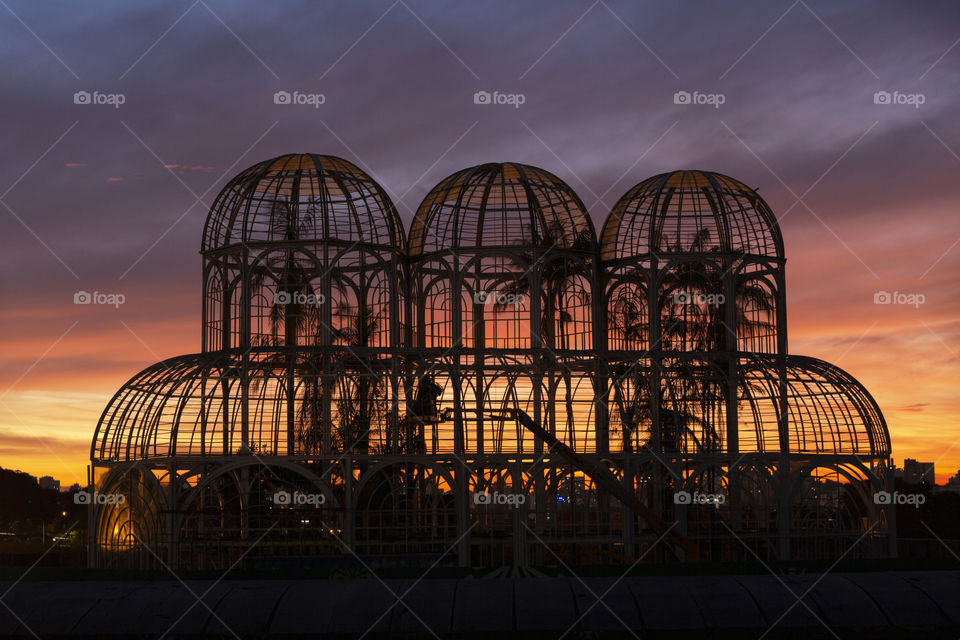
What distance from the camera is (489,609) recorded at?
29094mm

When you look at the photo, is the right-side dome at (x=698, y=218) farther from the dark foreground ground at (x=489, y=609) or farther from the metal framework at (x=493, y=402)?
the dark foreground ground at (x=489, y=609)

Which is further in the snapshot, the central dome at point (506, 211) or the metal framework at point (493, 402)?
the central dome at point (506, 211)

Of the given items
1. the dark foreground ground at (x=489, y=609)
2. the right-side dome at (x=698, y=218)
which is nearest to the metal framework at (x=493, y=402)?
the right-side dome at (x=698, y=218)

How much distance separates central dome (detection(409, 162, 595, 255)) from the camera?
51.9 m

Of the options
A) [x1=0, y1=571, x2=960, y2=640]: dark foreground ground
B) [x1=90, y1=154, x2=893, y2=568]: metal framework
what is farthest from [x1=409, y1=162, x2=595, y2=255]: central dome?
[x1=0, y1=571, x2=960, y2=640]: dark foreground ground

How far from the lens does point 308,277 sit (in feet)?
165

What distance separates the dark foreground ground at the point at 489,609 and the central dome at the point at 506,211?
23.4 metres

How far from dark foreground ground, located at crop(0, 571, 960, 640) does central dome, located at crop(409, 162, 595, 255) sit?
23.4 meters

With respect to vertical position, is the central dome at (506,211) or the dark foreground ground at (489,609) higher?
the central dome at (506,211)

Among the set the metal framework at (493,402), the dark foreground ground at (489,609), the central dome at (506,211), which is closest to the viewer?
the dark foreground ground at (489,609)

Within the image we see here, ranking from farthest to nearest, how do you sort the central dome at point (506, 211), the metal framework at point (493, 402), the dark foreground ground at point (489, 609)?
the central dome at point (506, 211)
the metal framework at point (493, 402)
the dark foreground ground at point (489, 609)

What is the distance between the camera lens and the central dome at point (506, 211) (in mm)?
51875

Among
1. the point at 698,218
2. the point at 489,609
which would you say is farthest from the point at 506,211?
the point at 489,609

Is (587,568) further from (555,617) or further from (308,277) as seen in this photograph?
(308,277)
